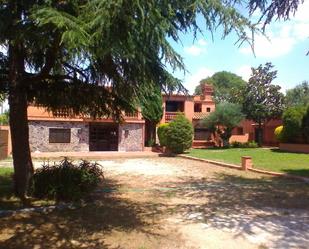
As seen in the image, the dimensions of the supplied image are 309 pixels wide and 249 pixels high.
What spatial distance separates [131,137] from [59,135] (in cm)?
574

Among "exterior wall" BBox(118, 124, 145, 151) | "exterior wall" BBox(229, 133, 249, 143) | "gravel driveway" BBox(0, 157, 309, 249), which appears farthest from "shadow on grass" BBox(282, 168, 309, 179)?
"exterior wall" BBox(229, 133, 249, 143)

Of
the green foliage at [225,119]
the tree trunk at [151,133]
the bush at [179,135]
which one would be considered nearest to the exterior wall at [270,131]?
the green foliage at [225,119]

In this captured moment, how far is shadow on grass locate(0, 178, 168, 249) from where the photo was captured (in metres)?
7.70

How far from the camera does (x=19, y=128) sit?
11.1 m

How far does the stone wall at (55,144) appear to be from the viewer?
106 feet

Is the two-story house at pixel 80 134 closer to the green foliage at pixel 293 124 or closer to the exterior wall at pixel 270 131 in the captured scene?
the green foliage at pixel 293 124

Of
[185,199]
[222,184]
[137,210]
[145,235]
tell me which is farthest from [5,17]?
[222,184]

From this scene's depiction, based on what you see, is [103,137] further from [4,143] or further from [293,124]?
[293,124]

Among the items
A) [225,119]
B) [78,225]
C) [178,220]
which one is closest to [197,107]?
[225,119]

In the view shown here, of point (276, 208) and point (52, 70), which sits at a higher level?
point (52, 70)

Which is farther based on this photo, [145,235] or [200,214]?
[200,214]

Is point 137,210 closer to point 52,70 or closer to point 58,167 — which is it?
point 58,167

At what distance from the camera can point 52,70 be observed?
11.8 meters

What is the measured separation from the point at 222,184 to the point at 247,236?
765 centimetres
